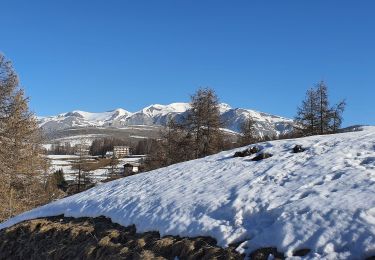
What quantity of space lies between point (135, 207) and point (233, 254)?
457 centimetres

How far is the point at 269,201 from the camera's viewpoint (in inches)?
343

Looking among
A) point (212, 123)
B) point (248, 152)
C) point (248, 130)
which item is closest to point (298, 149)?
point (248, 152)

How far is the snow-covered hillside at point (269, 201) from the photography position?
22.6 feet

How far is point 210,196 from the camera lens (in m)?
10.1

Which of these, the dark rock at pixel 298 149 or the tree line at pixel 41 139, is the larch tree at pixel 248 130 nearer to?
the tree line at pixel 41 139

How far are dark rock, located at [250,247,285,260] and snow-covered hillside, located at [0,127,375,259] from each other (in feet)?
0.35

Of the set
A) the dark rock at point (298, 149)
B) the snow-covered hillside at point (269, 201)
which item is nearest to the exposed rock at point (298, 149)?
the dark rock at point (298, 149)

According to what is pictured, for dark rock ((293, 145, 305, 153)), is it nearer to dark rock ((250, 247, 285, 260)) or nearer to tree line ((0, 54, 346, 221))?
dark rock ((250, 247, 285, 260))

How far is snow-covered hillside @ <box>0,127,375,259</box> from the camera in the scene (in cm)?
690

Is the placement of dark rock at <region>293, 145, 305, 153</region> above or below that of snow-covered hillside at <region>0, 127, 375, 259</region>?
above

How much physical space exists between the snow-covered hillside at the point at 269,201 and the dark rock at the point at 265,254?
0.35ft

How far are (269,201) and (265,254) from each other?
6.24 ft

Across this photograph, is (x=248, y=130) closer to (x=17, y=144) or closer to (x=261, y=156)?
(x=17, y=144)

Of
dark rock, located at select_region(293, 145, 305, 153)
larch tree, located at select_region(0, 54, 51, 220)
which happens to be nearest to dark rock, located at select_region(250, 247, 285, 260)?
dark rock, located at select_region(293, 145, 305, 153)
